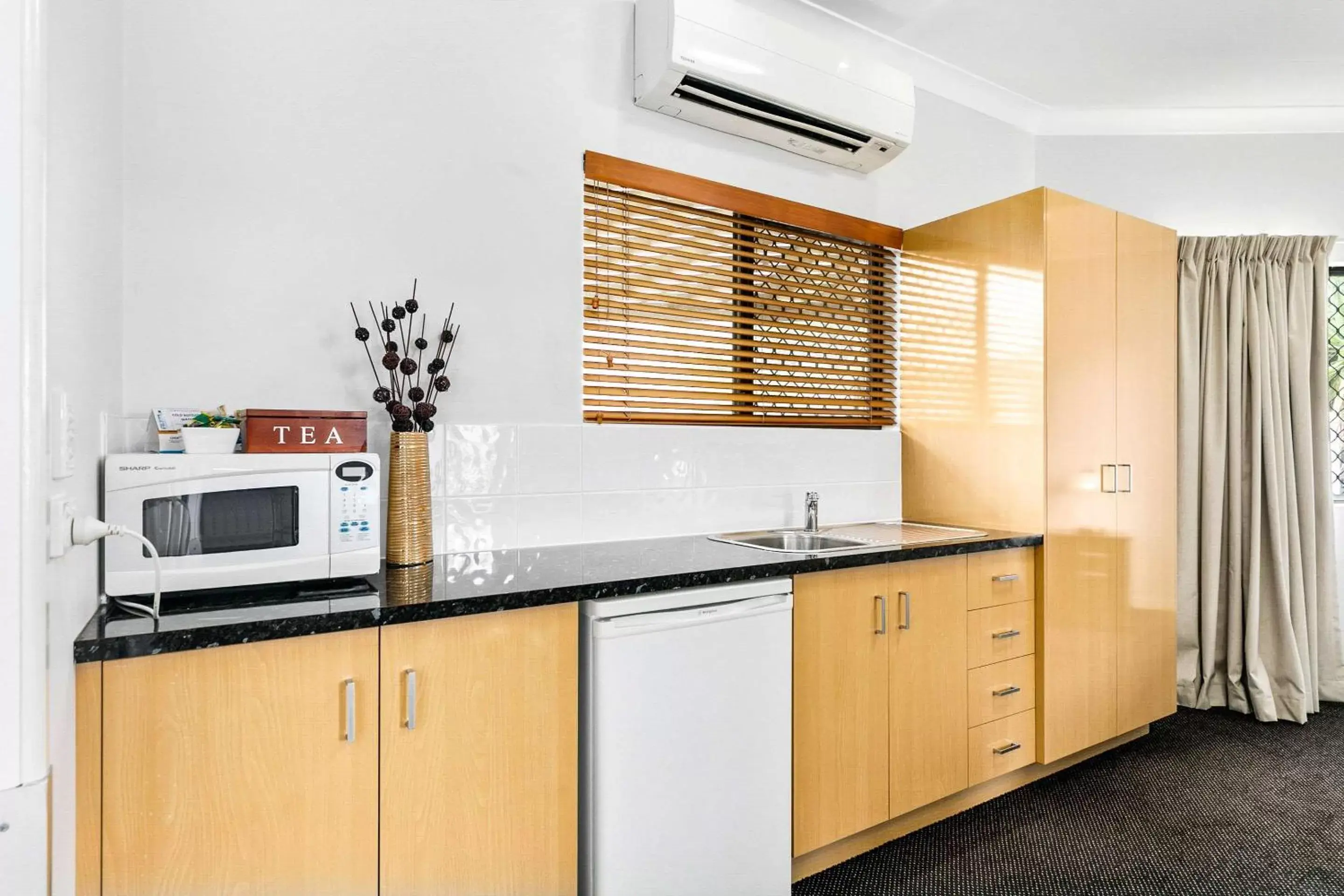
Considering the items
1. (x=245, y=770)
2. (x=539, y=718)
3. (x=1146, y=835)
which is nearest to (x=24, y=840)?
(x=245, y=770)

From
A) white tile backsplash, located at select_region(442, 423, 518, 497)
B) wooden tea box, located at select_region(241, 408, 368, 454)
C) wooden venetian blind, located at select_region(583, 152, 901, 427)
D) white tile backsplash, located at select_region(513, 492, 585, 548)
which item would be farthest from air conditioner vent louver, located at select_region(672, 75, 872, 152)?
wooden tea box, located at select_region(241, 408, 368, 454)

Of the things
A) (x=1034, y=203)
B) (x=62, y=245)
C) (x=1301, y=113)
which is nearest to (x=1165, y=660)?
(x=1034, y=203)

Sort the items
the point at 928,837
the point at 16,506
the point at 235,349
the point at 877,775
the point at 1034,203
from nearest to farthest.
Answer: the point at 16,506
the point at 235,349
the point at 877,775
the point at 928,837
the point at 1034,203

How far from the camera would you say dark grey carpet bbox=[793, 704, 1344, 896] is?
207 centimetres

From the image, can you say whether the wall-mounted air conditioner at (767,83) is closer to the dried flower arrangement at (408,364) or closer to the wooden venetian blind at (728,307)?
the wooden venetian blind at (728,307)

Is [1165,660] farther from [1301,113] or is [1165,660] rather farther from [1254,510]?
[1301,113]

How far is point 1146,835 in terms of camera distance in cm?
232

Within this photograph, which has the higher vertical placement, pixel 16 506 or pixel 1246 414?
pixel 1246 414

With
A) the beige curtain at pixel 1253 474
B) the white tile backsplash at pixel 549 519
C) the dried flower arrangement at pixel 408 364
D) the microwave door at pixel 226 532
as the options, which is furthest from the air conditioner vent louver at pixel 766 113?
the beige curtain at pixel 1253 474

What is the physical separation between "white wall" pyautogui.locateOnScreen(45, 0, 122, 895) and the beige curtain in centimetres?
389

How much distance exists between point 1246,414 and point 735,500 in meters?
2.50

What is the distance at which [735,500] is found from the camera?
2.64 meters

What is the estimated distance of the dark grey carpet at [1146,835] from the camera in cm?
207

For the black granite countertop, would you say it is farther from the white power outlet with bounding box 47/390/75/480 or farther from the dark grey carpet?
the dark grey carpet
